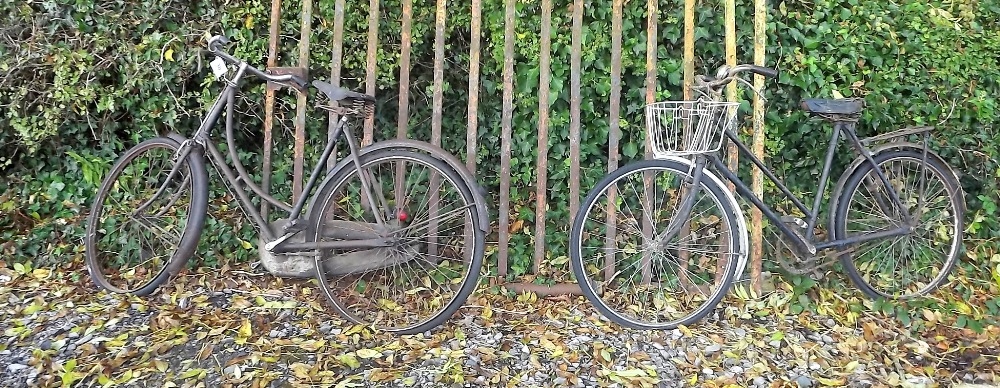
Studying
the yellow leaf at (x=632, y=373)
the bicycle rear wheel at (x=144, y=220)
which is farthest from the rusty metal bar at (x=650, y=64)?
the bicycle rear wheel at (x=144, y=220)

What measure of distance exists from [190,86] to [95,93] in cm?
55

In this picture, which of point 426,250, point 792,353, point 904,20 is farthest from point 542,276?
point 904,20

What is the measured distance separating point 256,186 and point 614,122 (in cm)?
207

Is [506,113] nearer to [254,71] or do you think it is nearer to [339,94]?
[339,94]

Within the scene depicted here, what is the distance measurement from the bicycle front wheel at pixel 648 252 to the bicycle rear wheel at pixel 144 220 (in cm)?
222

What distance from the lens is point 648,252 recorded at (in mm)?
3979

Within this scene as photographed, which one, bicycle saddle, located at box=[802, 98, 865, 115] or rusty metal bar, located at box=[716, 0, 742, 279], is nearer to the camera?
bicycle saddle, located at box=[802, 98, 865, 115]

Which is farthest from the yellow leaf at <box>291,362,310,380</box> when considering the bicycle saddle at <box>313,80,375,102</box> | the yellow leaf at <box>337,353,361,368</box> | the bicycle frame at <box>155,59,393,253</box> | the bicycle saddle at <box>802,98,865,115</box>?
Answer: the bicycle saddle at <box>802,98,865,115</box>

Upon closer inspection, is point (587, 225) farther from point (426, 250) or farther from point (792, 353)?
point (792, 353)

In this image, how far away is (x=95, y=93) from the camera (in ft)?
14.1

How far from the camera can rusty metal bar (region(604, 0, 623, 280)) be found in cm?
391

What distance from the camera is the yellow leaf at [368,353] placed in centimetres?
337

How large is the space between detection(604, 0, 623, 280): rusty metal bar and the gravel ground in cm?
35

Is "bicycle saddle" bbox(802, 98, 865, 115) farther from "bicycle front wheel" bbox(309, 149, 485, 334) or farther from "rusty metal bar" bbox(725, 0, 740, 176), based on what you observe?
"bicycle front wheel" bbox(309, 149, 485, 334)
